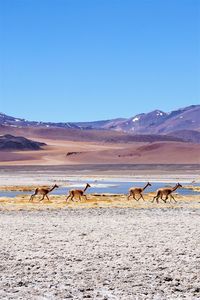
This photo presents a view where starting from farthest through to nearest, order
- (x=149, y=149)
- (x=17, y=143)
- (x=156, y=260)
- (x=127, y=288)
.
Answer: (x=17, y=143) → (x=149, y=149) → (x=156, y=260) → (x=127, y=288)

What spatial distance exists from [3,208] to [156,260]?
12650 mm

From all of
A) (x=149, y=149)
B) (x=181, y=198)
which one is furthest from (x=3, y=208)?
(x=149, y=149)

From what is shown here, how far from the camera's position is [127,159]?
11012 centimetres

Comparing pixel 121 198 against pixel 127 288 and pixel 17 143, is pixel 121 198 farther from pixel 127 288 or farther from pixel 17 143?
pixel 17 143

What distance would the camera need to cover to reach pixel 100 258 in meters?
12.6

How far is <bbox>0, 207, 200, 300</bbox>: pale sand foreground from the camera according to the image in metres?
10.2

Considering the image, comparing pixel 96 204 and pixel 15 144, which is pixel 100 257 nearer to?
pixel 96 204

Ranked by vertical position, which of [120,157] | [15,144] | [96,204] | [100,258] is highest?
[15,144]

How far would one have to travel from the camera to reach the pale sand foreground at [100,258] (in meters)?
10.2

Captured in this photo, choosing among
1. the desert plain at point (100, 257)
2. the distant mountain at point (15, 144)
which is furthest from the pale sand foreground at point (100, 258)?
the distant mountain at point (15, 144)

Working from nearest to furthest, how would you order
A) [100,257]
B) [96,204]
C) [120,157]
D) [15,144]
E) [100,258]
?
[100,258] < [100,257] < [96,204] < [120,157] < [15,144]

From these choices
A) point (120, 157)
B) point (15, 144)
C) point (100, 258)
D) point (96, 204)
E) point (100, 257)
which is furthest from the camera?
point (15, 144)

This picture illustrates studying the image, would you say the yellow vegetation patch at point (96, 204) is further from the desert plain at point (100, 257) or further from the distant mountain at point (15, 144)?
the distant mountain at point (15, 144)

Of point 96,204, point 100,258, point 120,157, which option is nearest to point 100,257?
point 100,258
